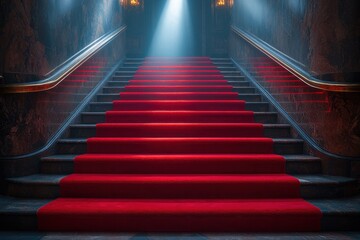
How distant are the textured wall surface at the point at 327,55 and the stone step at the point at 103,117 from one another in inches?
8.1

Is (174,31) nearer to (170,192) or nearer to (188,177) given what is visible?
(188,177)

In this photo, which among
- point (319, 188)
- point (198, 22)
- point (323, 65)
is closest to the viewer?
point (319, 188)

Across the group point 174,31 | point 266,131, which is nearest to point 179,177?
point 266,131

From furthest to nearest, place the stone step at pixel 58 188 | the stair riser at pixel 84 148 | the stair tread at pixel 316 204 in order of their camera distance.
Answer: the stair riser at pixel 84 148 < the stone step at pixel 58 188 < the stair tread at pixel 316 204

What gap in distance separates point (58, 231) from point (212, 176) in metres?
1.28

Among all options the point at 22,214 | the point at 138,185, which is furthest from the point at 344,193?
the point at 22,214

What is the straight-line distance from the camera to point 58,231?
7.36 feet

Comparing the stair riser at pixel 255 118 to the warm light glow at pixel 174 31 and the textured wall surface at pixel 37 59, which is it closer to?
the textured wall surface at pixel 37 59

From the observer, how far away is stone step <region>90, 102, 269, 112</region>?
4031 mm

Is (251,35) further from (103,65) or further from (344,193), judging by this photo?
(344,193)

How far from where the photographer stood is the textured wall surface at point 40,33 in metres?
2.58

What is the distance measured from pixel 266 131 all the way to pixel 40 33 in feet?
8.11

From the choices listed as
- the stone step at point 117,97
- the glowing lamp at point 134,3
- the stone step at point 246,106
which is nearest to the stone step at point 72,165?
the stone step at point 246,106

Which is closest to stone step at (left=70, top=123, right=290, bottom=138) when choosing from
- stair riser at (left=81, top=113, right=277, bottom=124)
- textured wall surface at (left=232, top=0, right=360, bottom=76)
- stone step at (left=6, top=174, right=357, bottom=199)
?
stair riser at (left=81, top=113, right=277, bottom=124)
